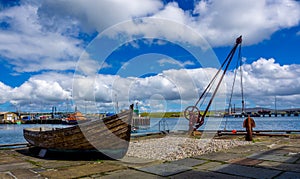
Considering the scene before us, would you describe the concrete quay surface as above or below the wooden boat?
below

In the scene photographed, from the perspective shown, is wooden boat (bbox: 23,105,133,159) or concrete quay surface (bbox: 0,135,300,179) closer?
concrete quay surface (bbox: 0,135,300,179)

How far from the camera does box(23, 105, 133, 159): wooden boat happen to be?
7277mm

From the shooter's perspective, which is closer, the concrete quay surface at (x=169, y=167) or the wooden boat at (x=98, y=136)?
the concrete quay surface at (x=169, y=167)

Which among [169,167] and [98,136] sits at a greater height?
[98,136]

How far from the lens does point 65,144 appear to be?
762 cm

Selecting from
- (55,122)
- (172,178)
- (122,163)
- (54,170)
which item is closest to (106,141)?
(122,163)

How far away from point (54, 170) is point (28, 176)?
68cm

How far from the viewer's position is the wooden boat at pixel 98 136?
728 cm

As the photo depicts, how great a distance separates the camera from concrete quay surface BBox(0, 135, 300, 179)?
513 cm

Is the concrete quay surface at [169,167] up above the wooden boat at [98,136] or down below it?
below

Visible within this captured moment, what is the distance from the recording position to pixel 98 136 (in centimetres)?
737

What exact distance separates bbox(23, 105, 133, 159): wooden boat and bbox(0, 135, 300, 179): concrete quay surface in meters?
0.39

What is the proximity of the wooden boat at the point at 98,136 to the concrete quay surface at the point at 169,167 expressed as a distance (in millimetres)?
393

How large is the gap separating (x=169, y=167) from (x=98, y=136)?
8.31 feet
